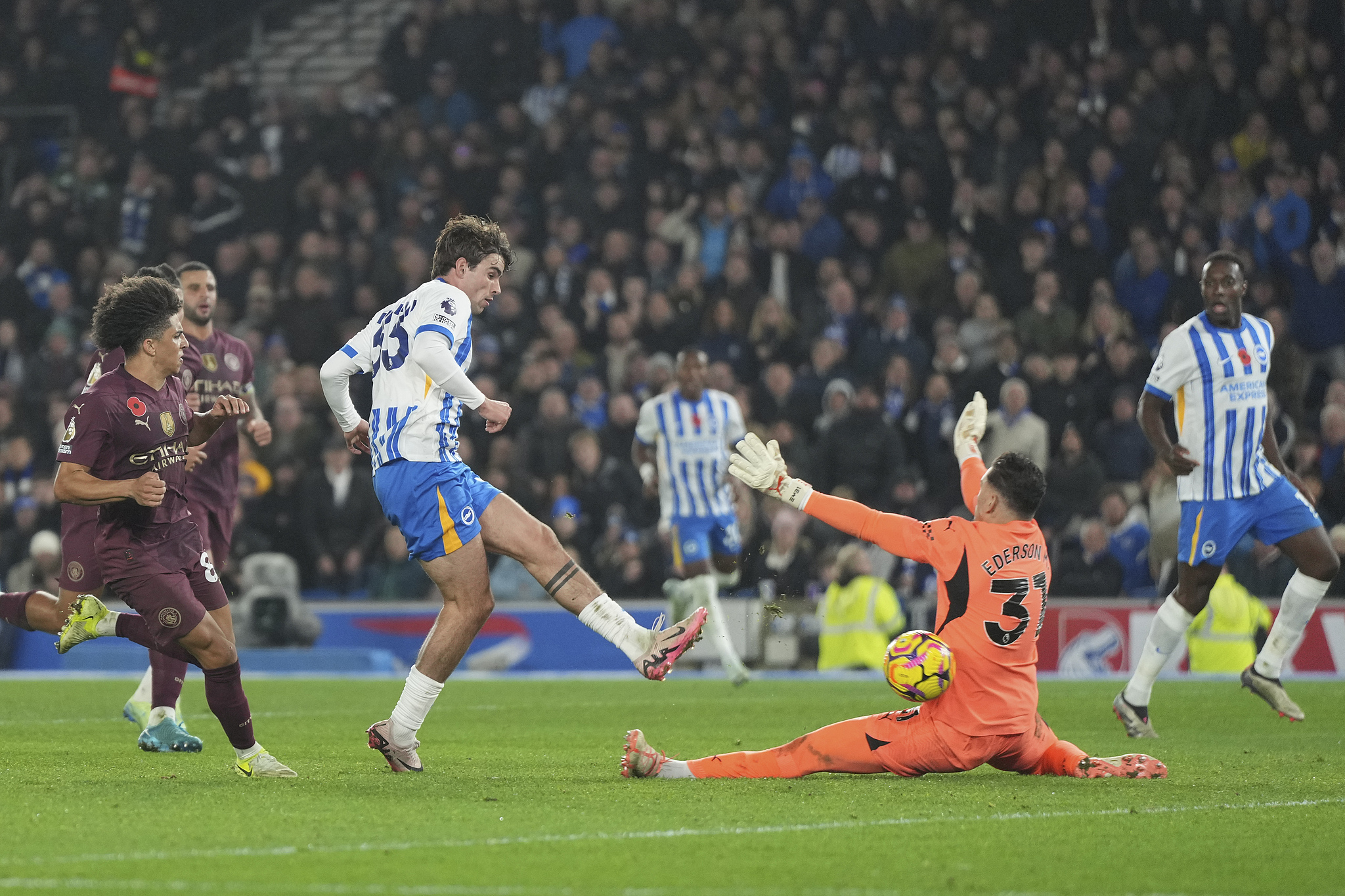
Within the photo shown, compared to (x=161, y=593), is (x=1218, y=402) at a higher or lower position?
higher

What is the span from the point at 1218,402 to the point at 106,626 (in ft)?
20.0

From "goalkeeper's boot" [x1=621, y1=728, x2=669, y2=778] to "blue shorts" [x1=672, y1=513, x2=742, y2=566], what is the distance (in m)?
7.64

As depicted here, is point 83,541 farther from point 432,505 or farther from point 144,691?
point 432,505

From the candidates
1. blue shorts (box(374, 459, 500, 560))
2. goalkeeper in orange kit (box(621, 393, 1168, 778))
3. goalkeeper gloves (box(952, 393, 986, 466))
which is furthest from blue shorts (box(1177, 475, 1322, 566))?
blue shorts (box(374, 459, 500, 560))

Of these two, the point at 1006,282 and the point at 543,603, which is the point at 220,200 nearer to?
the point at 543,603

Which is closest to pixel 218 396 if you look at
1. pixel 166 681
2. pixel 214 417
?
pixel 166 681

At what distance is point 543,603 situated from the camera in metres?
17.4

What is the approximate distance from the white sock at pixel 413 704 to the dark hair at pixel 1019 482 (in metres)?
2.55

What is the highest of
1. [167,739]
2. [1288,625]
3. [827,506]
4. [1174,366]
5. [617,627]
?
[1174,366]

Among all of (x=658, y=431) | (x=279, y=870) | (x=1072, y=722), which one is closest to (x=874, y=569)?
(x=658, y=431)

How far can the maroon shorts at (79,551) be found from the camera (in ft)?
28.2

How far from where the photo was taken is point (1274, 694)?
10.3 metres

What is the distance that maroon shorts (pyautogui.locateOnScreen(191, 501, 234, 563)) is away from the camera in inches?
392

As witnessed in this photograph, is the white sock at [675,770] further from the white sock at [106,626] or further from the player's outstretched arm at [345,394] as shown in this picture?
the white sock at [106,626]
